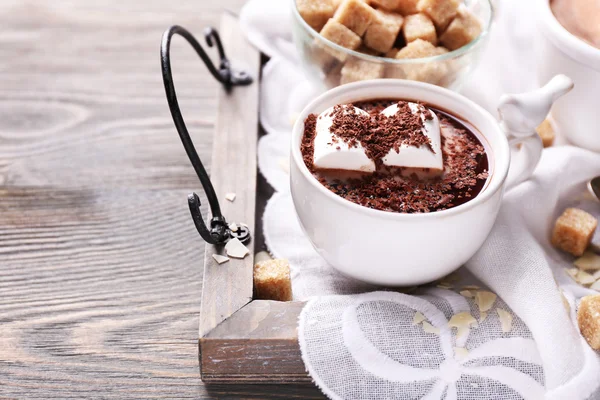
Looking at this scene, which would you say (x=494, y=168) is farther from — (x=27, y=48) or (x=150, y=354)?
(x=27, y=48)

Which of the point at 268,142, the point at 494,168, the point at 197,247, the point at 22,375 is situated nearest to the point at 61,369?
the point at 22,375

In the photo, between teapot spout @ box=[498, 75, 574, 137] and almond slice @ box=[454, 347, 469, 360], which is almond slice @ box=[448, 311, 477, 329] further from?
Result: teapot spout @ box=[498, 75, 574, 137]

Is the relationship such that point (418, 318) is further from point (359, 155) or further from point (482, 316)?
point (359, 155)

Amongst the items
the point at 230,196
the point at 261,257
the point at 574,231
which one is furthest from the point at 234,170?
the point at 574,231

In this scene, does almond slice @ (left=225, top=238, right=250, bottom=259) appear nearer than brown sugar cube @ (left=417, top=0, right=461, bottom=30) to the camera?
Yes

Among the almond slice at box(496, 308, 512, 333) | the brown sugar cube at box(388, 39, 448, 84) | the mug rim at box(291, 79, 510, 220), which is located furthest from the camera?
the brown sugar cube at box(388, 39, 448, 84)

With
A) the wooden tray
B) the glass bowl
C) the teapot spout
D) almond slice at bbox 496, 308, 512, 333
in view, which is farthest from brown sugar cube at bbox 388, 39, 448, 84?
almond slice at bbox 496, 308, 512, 333

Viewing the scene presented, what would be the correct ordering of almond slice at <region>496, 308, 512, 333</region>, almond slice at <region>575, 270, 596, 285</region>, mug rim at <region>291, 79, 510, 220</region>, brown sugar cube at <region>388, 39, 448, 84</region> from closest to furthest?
mug rim at <region>291, 79, 510, 220</region> < almond slice at <region>496, 308, 512, 333</region> < almond slice at <region>575, 270, 596, 285</region> < brown sugar cube at <region>388, 39, 448, 84</region>
